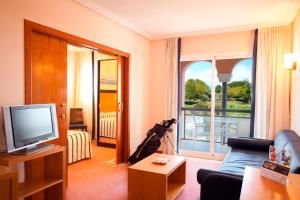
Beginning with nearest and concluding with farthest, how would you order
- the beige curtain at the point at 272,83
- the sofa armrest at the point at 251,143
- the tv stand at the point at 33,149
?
1. the tv stand at the point at 33,149
2. the sofa armrest at the point at 251,143
3. the beige curtain at the point at 272,83

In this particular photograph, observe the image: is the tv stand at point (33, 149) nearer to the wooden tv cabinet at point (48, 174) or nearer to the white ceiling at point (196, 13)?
the wooden tv cabinet at point (48, 174)

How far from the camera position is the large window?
14.2ft

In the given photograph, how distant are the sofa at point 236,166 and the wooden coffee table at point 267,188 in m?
0.21

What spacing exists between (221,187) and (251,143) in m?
1.95

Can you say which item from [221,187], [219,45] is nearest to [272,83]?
[219,45]

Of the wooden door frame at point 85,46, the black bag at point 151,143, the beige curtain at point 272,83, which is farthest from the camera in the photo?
the black bag at point 151,143

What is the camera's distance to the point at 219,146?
15.1 feet

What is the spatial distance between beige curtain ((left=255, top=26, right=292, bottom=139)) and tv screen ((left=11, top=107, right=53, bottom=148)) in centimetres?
347

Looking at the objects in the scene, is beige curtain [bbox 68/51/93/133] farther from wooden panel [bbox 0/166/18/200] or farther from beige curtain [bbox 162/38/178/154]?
wooden panel [bbox 0/166/18/200]

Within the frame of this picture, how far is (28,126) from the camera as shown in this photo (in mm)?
2164

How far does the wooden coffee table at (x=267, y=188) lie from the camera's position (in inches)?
52.5

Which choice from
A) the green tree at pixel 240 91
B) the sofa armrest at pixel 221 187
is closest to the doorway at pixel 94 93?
the green tree at pixel 240 91

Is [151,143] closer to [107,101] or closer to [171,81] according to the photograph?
[171,81]

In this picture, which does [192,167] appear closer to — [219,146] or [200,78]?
[219,146]
